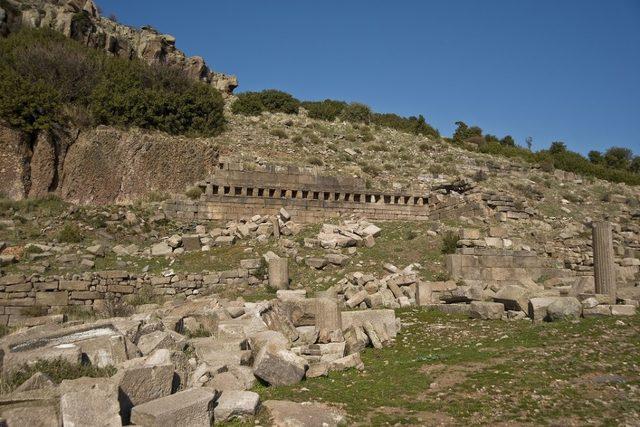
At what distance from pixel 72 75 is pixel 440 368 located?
2740 centimetres

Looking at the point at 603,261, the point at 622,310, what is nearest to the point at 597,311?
the point at 622,310

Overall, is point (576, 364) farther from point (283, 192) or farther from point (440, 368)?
point (283, 192)

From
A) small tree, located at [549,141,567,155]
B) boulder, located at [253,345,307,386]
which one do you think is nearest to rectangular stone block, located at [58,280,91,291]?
boulder, located at [253,345,307,386]

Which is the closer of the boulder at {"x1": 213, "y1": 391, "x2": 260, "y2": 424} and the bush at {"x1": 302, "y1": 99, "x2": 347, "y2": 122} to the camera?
the boulder at {"x1": 213, "y1": 391, "x2": 260, "y2": 424}

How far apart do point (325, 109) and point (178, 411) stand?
126 ft

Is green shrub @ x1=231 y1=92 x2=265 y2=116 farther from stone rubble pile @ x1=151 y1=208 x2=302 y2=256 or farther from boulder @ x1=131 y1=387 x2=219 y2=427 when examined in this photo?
boulder @ x1=131 y1=387 x2=219 y2=427

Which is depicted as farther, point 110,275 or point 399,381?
point 110,275

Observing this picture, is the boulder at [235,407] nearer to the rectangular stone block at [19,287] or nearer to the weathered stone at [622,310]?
the weathered stone at [622,310]

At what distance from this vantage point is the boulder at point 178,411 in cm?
526

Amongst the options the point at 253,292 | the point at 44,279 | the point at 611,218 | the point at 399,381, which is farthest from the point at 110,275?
the point at 611,218

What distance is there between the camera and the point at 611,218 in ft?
93.2

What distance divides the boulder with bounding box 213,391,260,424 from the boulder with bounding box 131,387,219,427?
0.36 feet

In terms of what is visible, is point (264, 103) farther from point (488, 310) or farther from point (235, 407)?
point (235, 407)

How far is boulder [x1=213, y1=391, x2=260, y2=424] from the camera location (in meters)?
5.96
